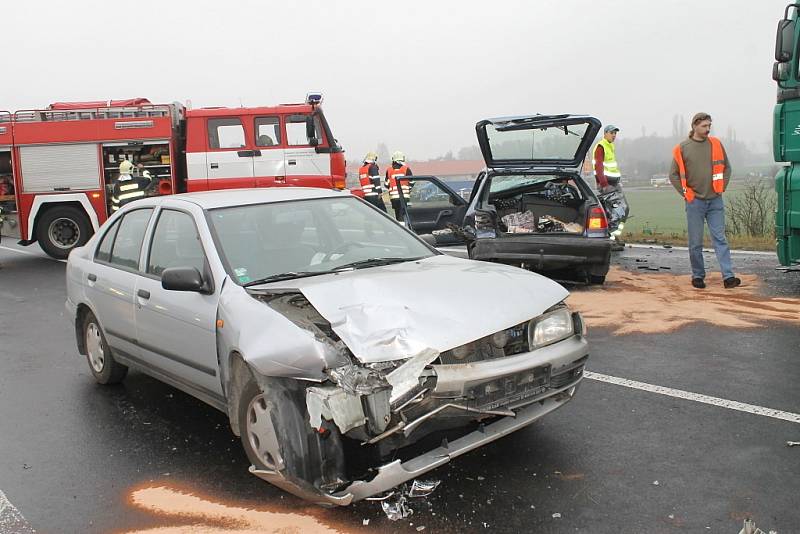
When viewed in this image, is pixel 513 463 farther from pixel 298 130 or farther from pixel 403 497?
pixel 298 130

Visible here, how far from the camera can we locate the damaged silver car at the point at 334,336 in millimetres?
3191

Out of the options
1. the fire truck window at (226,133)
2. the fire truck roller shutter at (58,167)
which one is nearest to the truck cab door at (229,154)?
the fire truck window at (226,133)

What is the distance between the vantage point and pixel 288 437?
3.25 meters

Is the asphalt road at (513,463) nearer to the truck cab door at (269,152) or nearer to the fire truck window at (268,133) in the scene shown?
the truck cab door at (269,152)

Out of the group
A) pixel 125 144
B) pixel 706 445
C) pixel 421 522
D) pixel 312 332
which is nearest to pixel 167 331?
pixel 312 332

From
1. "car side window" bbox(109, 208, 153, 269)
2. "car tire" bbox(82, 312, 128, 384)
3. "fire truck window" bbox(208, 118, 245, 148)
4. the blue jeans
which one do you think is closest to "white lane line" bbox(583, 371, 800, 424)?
"car side window" bbox(109, 208, 153, 269)

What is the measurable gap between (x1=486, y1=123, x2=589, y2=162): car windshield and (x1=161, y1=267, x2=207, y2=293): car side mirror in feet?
19.7

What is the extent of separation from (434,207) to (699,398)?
585cm

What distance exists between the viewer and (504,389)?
3420mm

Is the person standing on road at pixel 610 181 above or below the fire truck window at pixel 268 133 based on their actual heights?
below

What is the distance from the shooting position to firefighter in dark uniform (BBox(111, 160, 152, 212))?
1195 centimetres

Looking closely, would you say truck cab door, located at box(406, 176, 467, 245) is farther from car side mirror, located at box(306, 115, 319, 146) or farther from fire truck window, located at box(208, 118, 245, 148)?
fire truck window, located at box(208, 118, 245, 148)

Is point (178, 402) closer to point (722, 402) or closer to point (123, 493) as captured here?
point (123, 493)

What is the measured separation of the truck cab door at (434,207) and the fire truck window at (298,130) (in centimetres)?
328
